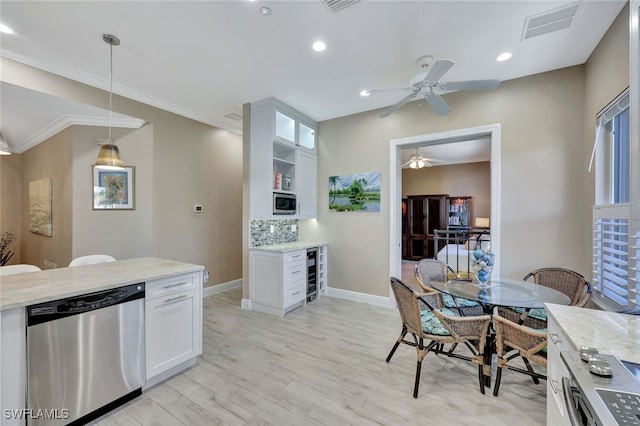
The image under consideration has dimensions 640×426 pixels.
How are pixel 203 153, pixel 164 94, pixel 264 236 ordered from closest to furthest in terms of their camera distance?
pixel 164 94
pixel 264 236
pixel 203 153

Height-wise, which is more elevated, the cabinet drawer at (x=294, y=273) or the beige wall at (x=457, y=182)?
the beige wall at (x=457, y=182)

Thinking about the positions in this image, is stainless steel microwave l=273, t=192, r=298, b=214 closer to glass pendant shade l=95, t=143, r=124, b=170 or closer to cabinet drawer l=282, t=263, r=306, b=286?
cabinet drawer l=282, t=263, r=306, b=286

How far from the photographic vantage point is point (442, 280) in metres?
2.98

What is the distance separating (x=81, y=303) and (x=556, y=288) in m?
4.11

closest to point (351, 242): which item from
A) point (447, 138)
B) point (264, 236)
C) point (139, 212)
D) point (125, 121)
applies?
point (264, 236)

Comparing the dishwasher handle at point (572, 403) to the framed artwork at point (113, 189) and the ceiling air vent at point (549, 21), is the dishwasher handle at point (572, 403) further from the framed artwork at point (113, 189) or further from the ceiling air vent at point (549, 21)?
the framed artwork at point (113, 189)

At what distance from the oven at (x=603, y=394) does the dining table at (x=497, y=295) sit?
1.21 meters

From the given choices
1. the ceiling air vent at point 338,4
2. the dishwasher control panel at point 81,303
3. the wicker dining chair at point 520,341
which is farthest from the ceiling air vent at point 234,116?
the wicker dining chair at point 520,341

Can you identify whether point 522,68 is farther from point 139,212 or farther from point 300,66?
point 139,212

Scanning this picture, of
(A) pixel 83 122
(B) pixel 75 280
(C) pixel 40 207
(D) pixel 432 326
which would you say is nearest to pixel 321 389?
(D) pixel 432 326

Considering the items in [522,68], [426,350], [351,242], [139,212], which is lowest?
[426,350]

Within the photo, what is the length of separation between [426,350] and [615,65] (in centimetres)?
291

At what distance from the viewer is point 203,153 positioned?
456 centimetres

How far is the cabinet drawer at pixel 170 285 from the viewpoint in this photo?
209cm
